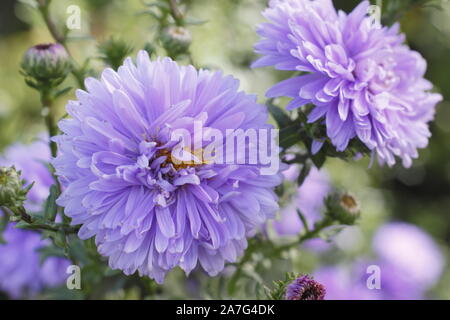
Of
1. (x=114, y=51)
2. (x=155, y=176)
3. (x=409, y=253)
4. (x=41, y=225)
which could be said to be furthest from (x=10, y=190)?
(x=409, y=253)

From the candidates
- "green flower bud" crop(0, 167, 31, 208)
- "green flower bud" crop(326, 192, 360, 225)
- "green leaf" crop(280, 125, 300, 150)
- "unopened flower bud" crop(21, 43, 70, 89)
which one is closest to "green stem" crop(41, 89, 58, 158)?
"unopened flower bud" crop(21, 43, 70, 89)

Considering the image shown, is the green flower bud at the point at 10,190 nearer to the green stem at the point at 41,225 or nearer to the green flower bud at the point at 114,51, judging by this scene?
the green stem at the point at 41,225

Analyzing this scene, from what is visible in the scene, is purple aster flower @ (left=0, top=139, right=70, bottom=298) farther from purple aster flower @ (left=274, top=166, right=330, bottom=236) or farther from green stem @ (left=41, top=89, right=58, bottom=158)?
purple aster flower @ (left=274, top=166, right=330, bottom=236)

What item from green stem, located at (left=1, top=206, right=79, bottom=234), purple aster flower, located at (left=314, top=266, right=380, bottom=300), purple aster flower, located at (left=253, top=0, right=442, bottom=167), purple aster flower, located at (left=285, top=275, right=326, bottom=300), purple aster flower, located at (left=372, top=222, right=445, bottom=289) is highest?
purple aster flower, located at (left=253, top=0, right=442, bottom=167)

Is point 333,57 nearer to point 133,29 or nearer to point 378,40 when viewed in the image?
point 378,40

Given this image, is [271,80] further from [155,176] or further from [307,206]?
[155,176]

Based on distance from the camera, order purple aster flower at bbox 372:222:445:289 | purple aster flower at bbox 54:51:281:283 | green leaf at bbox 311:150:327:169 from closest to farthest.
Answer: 1. purple aster flower at bbox 54:51:281:283
2. green leaf at bbox 311:150:327:169
3. purple aster flower at bbox 372:222:445:289

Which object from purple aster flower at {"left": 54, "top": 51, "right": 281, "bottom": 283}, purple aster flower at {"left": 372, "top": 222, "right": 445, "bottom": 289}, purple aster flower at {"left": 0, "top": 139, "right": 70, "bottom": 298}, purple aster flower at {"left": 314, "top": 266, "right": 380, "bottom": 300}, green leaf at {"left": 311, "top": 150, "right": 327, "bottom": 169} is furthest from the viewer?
purple aster flower at {"left": 372, "top": 222, "right": 445, "bottom": 289}
